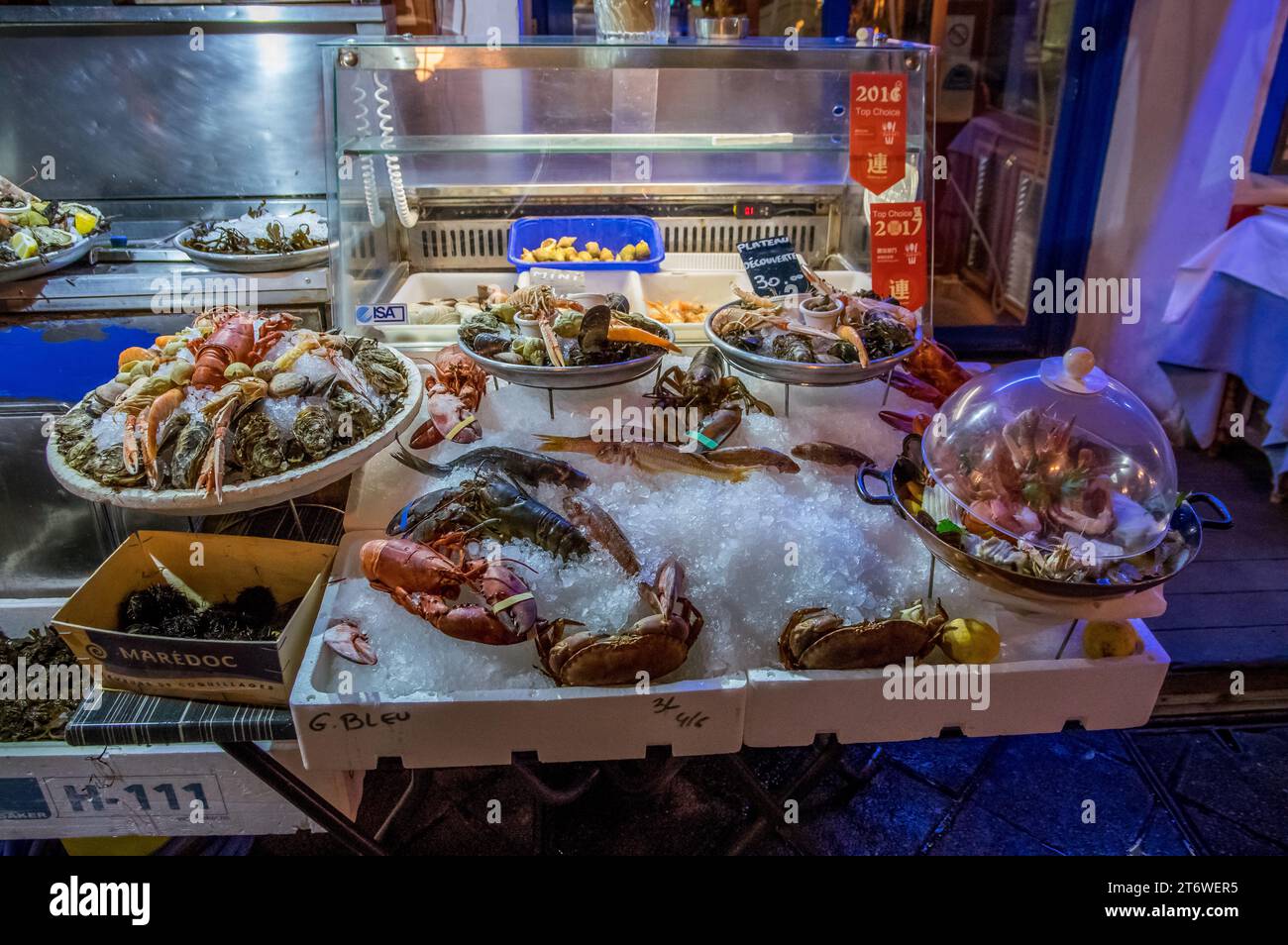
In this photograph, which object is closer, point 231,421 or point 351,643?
point 351,643

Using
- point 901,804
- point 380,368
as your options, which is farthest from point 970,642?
point 380,368

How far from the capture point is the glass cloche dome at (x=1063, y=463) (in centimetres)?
161

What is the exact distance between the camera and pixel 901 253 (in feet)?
8.25

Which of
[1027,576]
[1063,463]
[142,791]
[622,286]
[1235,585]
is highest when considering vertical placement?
[622,286]

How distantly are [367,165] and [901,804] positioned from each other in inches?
110

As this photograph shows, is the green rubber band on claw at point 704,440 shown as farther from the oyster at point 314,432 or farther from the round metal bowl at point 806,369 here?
the oyster at point 314,432

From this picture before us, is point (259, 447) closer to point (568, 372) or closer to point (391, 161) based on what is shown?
point (568, 372)

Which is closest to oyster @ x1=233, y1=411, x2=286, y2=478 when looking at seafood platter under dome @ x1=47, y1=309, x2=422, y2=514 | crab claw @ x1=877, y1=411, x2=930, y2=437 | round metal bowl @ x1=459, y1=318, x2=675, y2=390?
seafood platter under dome @ x1=47, y1=309, x2=422, y2=514

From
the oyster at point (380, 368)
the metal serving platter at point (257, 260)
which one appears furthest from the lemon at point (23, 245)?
the oyster at point (380, 368)

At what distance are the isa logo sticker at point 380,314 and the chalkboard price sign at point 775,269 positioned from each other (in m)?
1.09

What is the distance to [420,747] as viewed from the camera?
5.05 feet

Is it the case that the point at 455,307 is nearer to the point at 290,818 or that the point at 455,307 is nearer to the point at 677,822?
the point at 290,818

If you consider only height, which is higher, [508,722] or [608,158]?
[608,158]
